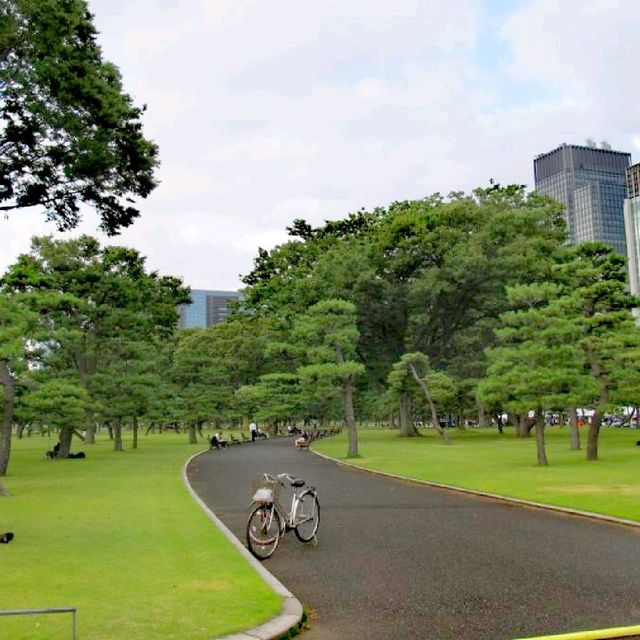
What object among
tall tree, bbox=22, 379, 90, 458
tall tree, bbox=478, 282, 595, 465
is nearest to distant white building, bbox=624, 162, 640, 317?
tall tree, bbox=478, 282, 595, 465

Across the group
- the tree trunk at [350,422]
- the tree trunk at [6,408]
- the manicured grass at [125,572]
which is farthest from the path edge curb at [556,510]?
the tree trunk at [6,408]

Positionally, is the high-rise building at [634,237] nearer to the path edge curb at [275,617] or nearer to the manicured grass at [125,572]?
the manicured grass at [125,572]

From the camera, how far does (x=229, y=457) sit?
32.3 metres

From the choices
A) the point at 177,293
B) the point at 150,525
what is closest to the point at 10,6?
the point at 150,525

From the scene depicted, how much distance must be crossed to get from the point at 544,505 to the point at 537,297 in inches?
557

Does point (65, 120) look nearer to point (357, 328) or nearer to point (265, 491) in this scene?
point (265, 491)

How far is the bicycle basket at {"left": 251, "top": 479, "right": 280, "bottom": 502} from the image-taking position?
9477 millimetres

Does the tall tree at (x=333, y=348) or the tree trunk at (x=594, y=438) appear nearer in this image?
the tree trunk at (x=594, y=438)

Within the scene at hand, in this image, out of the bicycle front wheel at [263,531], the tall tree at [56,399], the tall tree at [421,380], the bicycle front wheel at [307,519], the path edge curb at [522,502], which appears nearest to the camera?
the bicycle front wheel at [263,531]

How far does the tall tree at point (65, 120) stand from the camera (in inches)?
533

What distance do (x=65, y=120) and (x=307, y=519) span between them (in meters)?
10.0

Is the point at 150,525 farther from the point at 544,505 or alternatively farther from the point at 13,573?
the point at 544,505

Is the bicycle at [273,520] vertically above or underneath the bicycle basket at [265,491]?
underneath

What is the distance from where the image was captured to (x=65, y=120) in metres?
14.2
